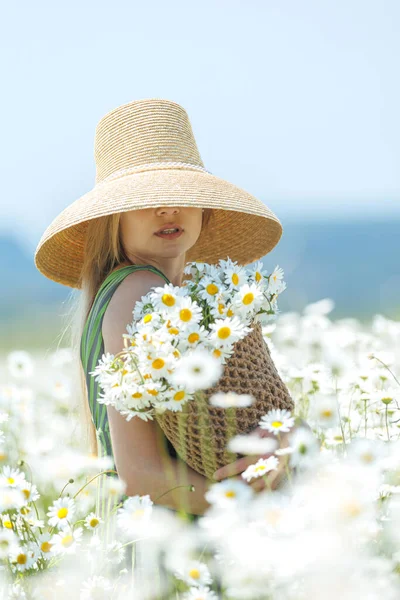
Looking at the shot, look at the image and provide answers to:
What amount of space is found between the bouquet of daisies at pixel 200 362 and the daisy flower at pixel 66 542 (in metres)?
0.28

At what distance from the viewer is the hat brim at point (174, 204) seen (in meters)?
1.81

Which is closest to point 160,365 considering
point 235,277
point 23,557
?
point 235,277

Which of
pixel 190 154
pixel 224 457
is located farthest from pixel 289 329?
pixel 224 457

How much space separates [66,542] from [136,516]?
1.20 ft

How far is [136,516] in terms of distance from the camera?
1.25m

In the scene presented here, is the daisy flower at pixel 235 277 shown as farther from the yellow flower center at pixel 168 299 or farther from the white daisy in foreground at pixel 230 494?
the white daisy in foreground at pixel 230 494

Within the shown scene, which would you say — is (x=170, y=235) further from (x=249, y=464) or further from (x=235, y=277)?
(x=249, y=464)

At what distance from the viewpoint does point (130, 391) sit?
4.38ft

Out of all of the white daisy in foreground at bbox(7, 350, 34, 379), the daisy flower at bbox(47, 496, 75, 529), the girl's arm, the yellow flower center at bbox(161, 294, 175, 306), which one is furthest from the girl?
the white daisy in foreground at bbox(7, 350, 34, 379)

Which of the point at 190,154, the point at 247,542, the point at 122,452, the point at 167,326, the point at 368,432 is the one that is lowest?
the point at 368,432

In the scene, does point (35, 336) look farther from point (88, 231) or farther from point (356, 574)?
point (356, 574)

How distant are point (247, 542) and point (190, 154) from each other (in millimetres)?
1372

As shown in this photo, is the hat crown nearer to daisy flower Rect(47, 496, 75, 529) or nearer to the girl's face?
the girl's face

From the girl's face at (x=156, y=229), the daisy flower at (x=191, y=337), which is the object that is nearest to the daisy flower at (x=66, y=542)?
the daisy flower at (x=191, y=337)
